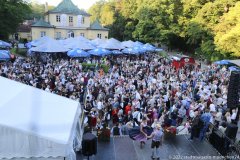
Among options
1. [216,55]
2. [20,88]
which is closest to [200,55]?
[216,55]

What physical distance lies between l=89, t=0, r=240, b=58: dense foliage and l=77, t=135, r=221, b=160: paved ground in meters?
20.2

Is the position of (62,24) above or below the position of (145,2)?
below

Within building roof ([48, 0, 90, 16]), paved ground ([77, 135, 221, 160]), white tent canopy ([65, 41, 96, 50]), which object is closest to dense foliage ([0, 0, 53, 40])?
building roof ([48, 0, 90, 16])

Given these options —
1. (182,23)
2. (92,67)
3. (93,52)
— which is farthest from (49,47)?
(182,23)

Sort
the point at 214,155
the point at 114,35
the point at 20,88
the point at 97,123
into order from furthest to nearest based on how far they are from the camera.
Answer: the point at 114,35
the point at 97,123
the point at 214,155
the point at 20,88

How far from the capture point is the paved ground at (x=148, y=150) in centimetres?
960

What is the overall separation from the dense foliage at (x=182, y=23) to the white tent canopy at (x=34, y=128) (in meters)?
24.4

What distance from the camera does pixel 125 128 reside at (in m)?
11.3

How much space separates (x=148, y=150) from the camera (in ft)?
33.2

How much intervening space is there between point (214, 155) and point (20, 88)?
7047 mm

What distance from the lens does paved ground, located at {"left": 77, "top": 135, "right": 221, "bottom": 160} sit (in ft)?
31.5

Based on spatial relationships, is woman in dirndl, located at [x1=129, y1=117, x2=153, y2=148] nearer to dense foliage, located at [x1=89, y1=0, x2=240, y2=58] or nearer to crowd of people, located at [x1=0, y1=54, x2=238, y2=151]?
crowd of people, located at [x1=0, y1=54, x2=238, y2=151]

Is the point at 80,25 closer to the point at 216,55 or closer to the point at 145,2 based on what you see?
the point at 145,2

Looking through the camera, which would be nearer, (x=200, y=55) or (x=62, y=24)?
(x=200, y=55)
